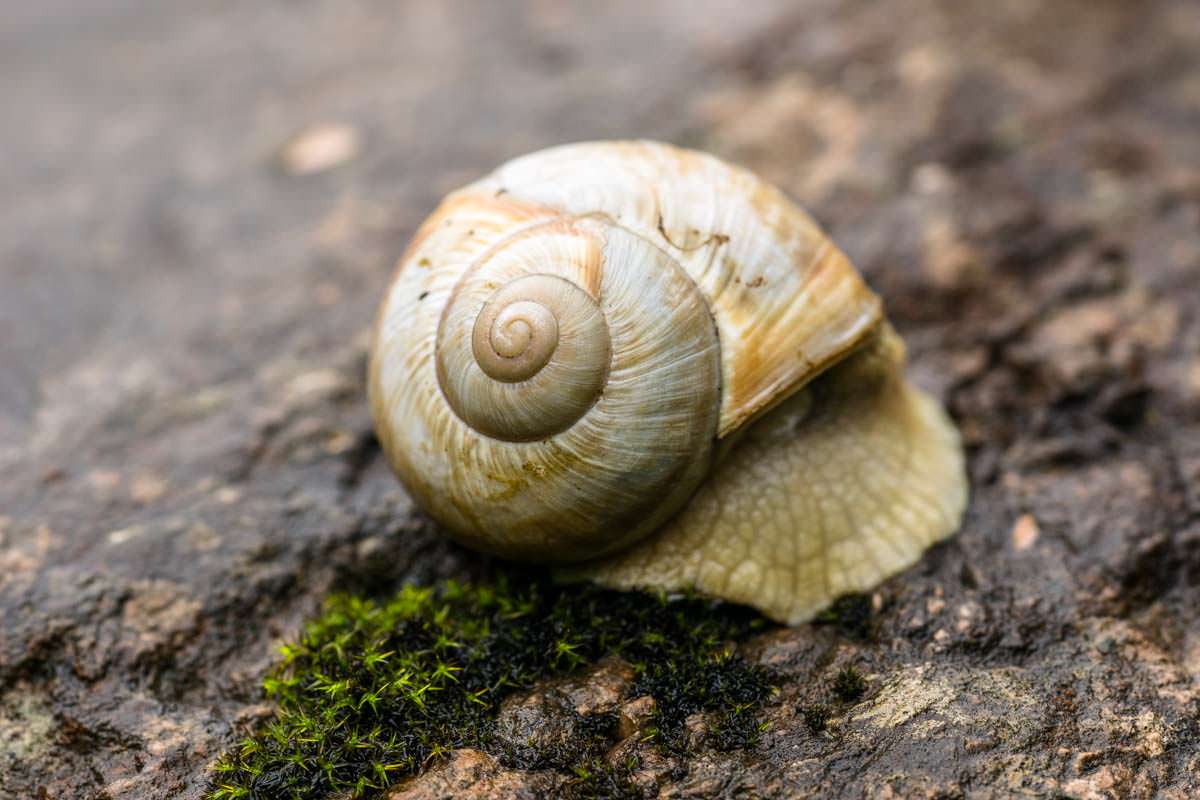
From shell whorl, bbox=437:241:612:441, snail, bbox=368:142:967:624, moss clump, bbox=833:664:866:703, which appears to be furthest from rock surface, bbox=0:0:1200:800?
shell whorl, bbox=437:241:612:441

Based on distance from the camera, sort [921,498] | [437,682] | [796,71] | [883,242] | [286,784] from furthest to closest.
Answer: [796,71]
[883,242]
[921,498]
[437,682]
[286,784]

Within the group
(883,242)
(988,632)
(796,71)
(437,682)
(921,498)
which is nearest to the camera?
(437,682)

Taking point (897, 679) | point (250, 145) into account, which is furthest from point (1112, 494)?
point (250, 145)

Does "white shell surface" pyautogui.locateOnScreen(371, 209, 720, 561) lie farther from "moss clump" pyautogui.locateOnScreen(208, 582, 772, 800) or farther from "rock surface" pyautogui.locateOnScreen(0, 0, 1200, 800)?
"rock surface" pyautogui.locateOnScreen(0, 0, 1200, 800)

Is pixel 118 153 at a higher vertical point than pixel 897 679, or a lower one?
higher

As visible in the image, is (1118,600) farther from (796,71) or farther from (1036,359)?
(796,71)

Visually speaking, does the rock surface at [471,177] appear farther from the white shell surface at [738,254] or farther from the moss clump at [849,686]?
the white shell surface at [738,254]

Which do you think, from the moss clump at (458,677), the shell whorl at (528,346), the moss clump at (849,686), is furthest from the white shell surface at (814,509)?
the shell whorl at (528,346)

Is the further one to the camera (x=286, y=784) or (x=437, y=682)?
(x=437, y=682)
